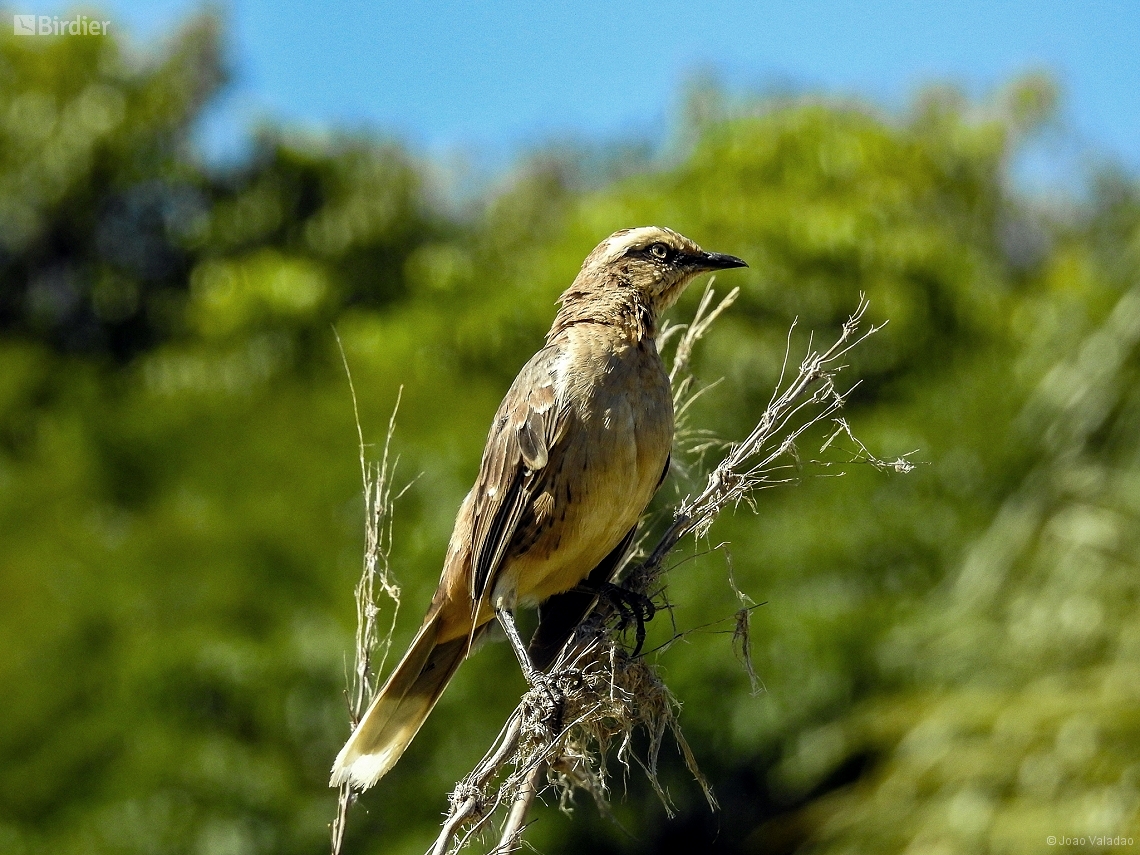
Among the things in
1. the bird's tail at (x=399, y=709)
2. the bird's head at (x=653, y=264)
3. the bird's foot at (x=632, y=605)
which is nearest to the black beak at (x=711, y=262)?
the bird's head at (x=653, y=264)

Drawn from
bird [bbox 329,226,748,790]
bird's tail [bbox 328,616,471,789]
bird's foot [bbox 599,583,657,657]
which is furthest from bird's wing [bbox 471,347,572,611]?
bird's foot [bbox 599,583,657,657]

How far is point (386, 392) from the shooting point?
1455 centimetres

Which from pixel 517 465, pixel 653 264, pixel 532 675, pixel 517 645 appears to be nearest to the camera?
pixel 532 675

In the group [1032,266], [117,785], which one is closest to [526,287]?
[117,785]

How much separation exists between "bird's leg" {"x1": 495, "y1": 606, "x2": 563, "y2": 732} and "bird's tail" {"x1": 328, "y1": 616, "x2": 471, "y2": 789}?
176 mm

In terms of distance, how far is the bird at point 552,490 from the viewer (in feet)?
13.8

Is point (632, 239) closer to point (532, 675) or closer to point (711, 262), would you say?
point (711, 262)

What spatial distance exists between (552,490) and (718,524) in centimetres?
682

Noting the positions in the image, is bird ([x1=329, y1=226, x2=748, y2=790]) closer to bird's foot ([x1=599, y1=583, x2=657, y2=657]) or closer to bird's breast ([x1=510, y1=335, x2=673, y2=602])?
bird's breast ([x1=510, y1=335, x2=673, y2=602])

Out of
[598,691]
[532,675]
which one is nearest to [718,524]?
[532,675]

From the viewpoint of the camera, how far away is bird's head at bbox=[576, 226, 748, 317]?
15.4 ft

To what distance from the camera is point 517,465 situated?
4.35m

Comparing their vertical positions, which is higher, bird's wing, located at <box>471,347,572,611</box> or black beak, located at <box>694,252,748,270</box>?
black beak, located at <box>694,252,748,270</box>

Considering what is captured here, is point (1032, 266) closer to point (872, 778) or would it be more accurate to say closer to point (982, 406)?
point (982, 406)
